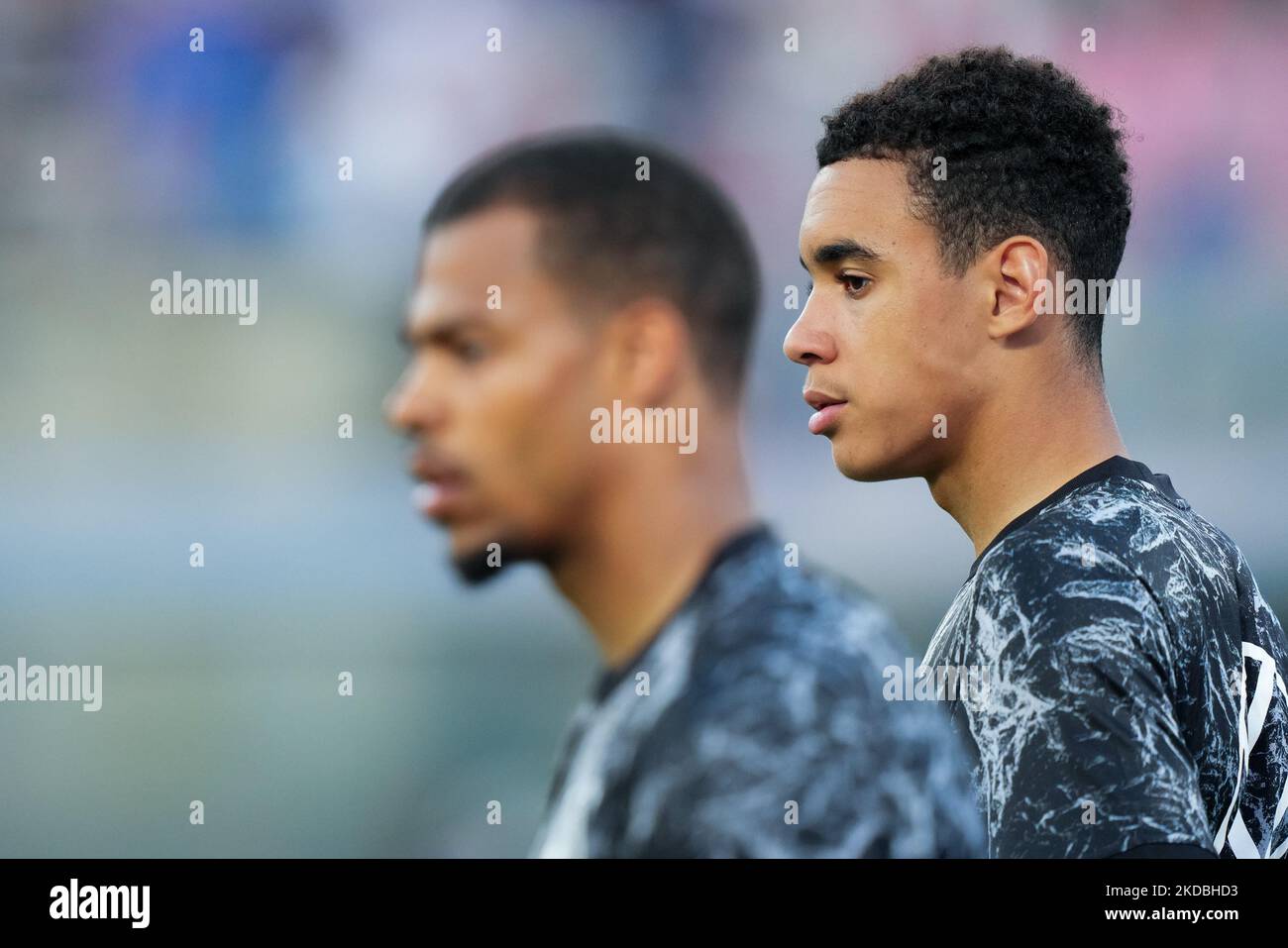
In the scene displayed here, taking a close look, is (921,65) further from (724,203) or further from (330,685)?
(330,685)

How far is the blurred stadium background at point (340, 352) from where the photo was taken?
6320 millimetres

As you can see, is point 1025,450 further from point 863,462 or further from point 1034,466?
point 863,462

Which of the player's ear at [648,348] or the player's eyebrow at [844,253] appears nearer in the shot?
the player's ear at [648,348]

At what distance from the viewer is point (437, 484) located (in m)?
1.92

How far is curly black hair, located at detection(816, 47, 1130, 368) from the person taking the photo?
7.56 feet

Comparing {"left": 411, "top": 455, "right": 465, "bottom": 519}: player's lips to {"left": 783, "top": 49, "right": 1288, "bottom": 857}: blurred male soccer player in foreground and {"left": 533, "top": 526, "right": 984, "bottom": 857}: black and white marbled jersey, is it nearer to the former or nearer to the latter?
{"left": 533, "top": 526, "right": 984, "bottom": 857}: black and white marbled jersey

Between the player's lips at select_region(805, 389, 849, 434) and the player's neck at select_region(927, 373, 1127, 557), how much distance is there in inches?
8.1

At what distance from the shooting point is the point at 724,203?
206 centimetres

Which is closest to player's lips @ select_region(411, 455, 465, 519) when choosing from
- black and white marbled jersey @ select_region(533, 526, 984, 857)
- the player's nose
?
black and white marbled jersey @ select_region(533, 526, 984, 857)

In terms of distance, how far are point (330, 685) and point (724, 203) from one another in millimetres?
5714

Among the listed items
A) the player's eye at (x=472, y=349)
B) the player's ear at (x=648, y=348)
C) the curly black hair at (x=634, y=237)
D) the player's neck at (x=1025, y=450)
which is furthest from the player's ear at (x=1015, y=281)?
the player's eye at (x=472, y=349)

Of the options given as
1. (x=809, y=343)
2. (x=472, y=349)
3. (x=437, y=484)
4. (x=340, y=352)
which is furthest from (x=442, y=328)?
(x=340, y=352)

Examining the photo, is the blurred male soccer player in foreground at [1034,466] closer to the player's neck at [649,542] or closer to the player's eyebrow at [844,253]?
the player's eyebrow at [844,253]

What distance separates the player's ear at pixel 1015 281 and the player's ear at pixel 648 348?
25.1 inches
